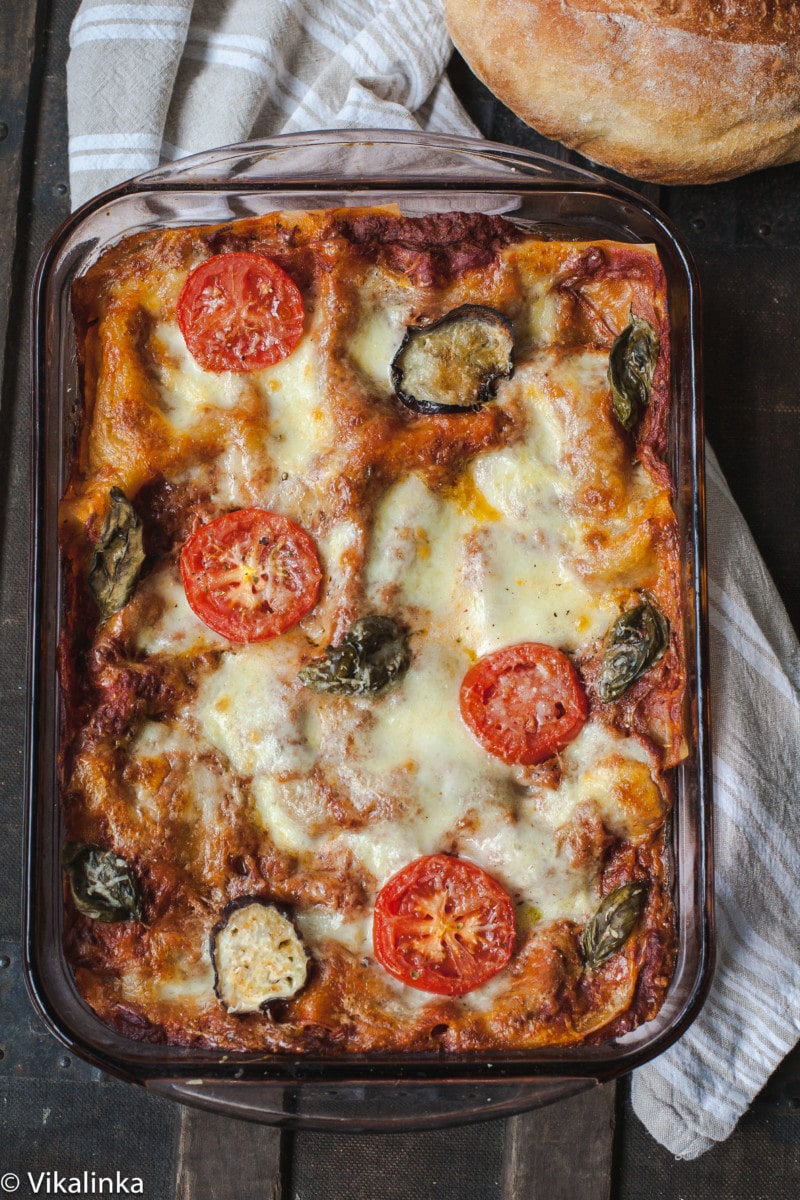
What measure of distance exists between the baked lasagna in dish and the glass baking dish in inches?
2.1

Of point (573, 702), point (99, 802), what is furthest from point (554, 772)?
point (99, 802)

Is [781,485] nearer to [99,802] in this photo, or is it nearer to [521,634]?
[521,634]

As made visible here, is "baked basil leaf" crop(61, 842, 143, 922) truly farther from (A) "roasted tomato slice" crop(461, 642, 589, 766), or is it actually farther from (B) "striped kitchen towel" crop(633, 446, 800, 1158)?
(B) "striped kitchen towel" crop(633, 446, 800, 1158)

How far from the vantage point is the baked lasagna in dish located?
2.21 meters

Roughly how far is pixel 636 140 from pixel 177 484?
1.40m

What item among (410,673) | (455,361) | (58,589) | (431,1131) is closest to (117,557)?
(58,589)

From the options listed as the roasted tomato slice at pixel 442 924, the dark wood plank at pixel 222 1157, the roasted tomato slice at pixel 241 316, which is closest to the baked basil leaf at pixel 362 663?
the roasted tomato slice at pixel 442 924

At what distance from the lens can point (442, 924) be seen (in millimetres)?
2180

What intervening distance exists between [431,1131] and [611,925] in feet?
2.60

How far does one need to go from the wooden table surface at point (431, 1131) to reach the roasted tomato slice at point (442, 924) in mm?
713

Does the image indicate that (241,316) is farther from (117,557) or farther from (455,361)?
(117,557)

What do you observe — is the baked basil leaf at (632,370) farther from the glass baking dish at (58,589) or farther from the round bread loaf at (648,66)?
the round bread loaf at (648,66)

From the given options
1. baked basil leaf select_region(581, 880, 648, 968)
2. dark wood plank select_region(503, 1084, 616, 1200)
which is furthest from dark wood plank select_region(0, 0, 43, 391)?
dark wood plank select_region(503, 1084, 616, 1200)

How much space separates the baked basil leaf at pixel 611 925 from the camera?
2.25 meters
